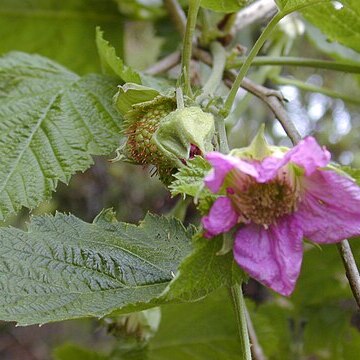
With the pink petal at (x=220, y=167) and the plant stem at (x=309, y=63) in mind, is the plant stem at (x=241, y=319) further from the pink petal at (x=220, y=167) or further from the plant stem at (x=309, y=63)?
the plant stem at (x=309, y=63)

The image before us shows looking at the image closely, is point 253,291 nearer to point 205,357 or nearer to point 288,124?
point 205,357

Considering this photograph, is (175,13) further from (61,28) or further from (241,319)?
(241,319)

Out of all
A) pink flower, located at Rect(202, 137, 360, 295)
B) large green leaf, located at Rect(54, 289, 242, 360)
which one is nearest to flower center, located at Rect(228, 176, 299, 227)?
pink flower, located at Rect(202, 137, 360, 295)

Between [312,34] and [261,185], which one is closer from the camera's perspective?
[261,185]

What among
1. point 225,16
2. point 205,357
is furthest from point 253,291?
point 225,16

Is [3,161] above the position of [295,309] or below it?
above

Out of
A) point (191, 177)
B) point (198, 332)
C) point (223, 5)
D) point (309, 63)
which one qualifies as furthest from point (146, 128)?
point (198, 332)
